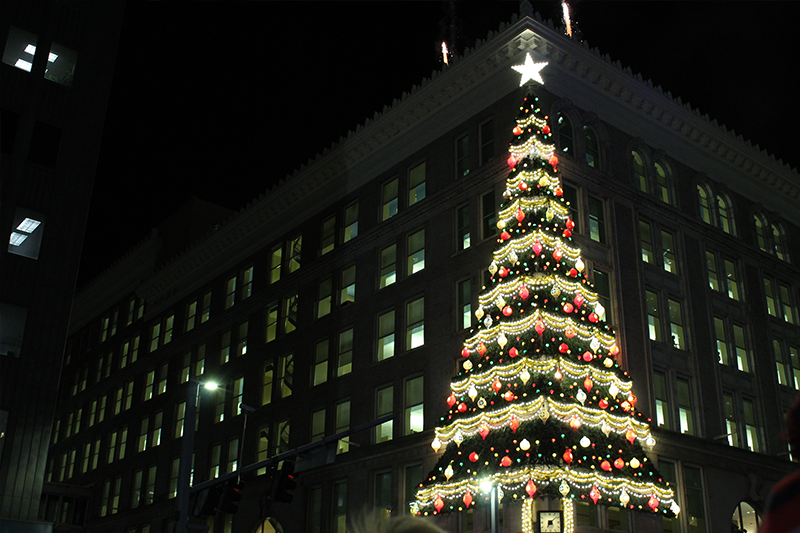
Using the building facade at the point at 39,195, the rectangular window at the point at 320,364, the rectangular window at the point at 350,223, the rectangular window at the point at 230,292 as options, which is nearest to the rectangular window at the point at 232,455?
the rectangular window at the point at 320,364

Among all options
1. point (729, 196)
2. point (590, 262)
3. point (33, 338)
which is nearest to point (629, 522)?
point (590, 262)

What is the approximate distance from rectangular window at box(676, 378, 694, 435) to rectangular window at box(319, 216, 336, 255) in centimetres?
1883

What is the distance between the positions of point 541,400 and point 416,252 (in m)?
16.6

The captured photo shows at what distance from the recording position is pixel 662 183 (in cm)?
3941

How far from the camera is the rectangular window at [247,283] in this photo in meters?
50.1

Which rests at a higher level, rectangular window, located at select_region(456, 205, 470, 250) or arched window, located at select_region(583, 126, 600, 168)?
arched window, located at select_region(583, 126, 600, 168)

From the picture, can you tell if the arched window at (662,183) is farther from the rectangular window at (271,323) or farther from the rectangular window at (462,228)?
the rectangular window at (271,323)

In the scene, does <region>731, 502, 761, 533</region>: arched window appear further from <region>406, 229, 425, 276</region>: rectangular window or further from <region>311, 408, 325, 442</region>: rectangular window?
<region>311, 408, 325, 442</region>: rectangular window

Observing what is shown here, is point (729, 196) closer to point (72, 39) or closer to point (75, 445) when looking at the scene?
point (72, 39)

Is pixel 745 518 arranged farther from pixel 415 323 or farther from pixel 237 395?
pixel 237 395

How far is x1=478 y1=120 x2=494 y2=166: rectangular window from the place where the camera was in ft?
120

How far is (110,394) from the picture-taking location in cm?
6188

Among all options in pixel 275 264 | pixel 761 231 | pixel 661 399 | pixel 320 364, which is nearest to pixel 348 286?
pixel 320 364

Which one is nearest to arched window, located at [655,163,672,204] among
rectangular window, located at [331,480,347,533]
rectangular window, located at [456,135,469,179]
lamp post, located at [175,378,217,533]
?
rectangular window, located at [456,135,469,179]
